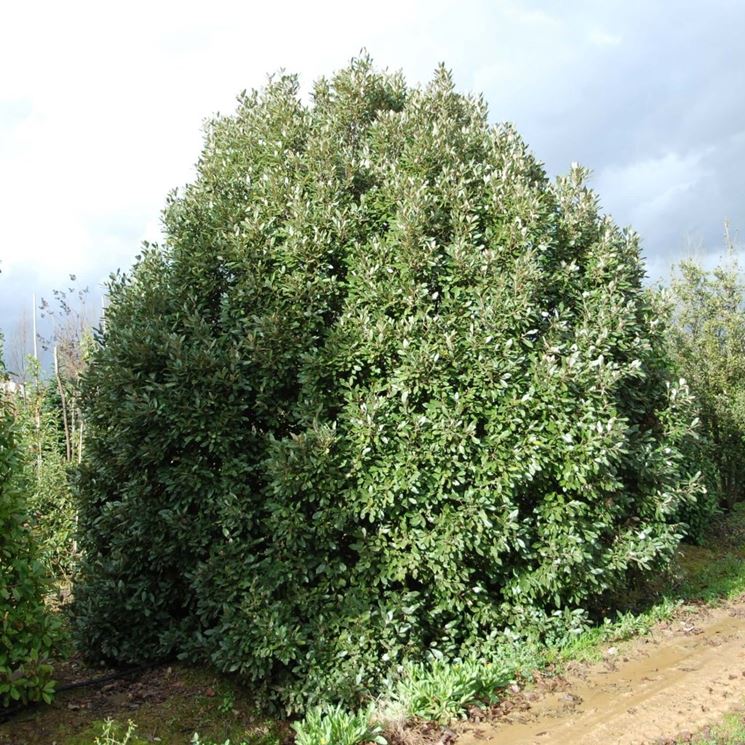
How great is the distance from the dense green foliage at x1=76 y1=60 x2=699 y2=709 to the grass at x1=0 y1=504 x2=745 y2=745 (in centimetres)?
31

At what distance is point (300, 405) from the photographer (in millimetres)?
6359

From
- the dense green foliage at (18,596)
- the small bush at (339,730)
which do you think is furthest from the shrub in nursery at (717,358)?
the dense green foliage at (18,596)

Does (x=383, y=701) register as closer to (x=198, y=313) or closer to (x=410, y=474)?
(x=410, y=474)

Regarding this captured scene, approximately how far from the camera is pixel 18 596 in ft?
16.9

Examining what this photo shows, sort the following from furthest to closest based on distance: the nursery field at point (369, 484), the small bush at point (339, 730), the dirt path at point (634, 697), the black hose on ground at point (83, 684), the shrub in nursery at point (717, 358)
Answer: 1. the shrub in nursery at point (717, 358)
2. the nursery field at point (369, 484)
3. the black hose on ground at point (83, 684)
4. the dirt path at point (634, 697)
5. the small bush at point (339, 730)

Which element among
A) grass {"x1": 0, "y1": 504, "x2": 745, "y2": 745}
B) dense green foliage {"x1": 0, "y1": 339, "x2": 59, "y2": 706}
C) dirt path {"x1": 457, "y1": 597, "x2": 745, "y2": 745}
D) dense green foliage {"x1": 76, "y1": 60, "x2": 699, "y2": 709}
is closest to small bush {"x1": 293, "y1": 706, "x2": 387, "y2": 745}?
grass {"x1": 0, "y1": 504, "x2": 745, "y2": 745}

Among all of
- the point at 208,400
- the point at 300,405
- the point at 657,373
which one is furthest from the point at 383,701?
the point at 657,373

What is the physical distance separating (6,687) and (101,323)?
410 cm

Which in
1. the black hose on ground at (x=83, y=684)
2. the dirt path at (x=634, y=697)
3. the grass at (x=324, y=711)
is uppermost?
the black hose on ground at (x=83, y=684)

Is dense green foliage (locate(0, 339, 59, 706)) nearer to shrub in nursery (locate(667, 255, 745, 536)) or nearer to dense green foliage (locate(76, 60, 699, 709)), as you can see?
dense green foliage (locate(76, 60, 699, 709))

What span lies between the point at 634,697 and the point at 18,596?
5.32 meters

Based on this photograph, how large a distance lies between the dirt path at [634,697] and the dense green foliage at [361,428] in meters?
0.68

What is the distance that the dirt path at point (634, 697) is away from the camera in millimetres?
5320

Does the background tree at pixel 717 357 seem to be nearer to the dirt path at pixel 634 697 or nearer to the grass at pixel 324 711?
the dirt path at pixel 634 697
